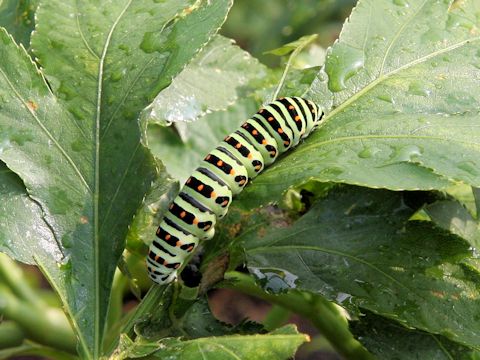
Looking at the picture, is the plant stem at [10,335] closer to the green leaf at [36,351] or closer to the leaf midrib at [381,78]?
the green leaf at [36,351]

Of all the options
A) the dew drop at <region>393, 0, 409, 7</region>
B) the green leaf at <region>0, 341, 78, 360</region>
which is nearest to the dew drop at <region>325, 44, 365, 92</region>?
the dew drop at <region>393, 0, 409, 7</region>

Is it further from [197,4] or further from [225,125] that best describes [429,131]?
[225,125]

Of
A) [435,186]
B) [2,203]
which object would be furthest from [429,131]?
[2,203]

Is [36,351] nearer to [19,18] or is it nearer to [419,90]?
[19,18]

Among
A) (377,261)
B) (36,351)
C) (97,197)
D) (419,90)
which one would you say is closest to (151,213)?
(97,197)

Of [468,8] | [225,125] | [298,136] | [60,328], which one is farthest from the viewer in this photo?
[225,125]

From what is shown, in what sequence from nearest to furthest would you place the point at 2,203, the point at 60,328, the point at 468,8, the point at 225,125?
the point at 2,203
the point at 468,8
the point at 60,328
the point at 225,125

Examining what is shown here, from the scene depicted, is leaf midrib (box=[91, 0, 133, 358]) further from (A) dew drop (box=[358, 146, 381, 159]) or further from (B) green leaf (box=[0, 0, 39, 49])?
(A) dew drop (box=[358, 146, 381, 159])
